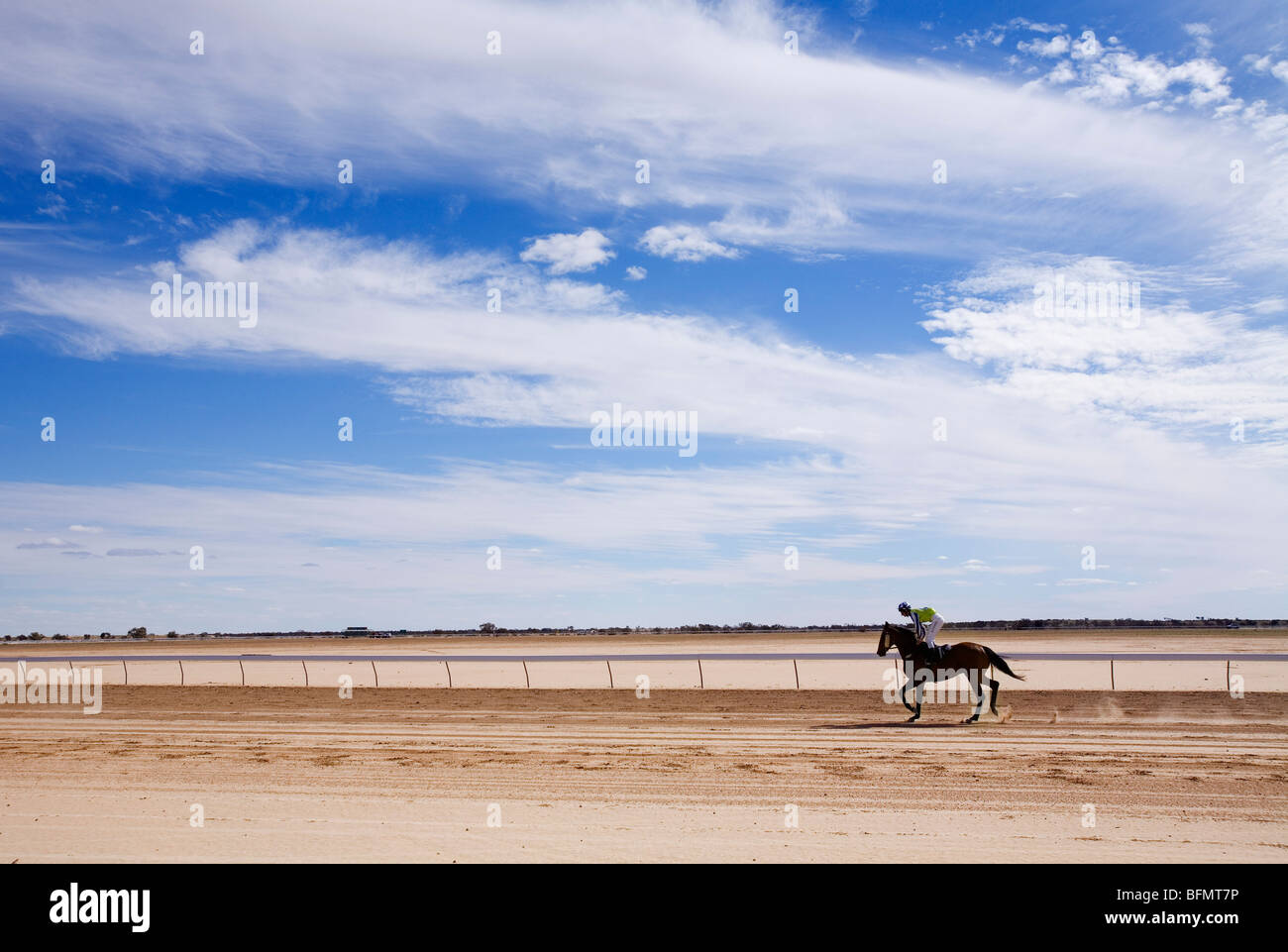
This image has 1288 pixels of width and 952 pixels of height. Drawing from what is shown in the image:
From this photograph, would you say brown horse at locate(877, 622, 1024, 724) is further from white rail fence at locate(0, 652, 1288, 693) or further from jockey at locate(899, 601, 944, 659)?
white rail fence at locate(0, 652, 1288, 693)

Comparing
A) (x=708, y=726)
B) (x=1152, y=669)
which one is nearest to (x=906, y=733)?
(x=708, y=726)

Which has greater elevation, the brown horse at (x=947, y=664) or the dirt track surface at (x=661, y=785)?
the brown horse at (x=947, y=664)

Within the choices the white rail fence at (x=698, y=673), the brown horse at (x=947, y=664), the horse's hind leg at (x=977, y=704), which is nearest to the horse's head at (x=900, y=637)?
the brown horse at (x=947, y=664)

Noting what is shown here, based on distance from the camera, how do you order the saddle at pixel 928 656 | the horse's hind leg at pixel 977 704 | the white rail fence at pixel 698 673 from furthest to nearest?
the white rail fence at pixel 698 673, the saddle at pixel 928 656, the horse's hind leg at pixel 977 704

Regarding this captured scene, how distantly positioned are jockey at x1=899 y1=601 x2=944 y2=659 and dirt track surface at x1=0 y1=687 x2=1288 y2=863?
1.80 meters

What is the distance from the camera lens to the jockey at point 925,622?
69.0 feet

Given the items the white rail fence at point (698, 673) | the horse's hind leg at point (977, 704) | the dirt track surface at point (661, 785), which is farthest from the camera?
the white rail fence at point (698, 673)

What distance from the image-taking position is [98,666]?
44031mm

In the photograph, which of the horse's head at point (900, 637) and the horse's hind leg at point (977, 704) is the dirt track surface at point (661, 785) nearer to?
the horse's hind leg at point (977, 704)

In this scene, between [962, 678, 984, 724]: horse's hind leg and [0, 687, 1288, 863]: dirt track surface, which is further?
[962, 678, 984, 724]: horse's hind leg

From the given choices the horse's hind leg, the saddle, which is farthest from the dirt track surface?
the saddle

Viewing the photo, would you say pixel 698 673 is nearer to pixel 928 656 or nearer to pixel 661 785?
pixel 928 656

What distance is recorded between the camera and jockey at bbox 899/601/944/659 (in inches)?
828

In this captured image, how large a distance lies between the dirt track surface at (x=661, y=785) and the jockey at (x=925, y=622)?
5.90 feet
